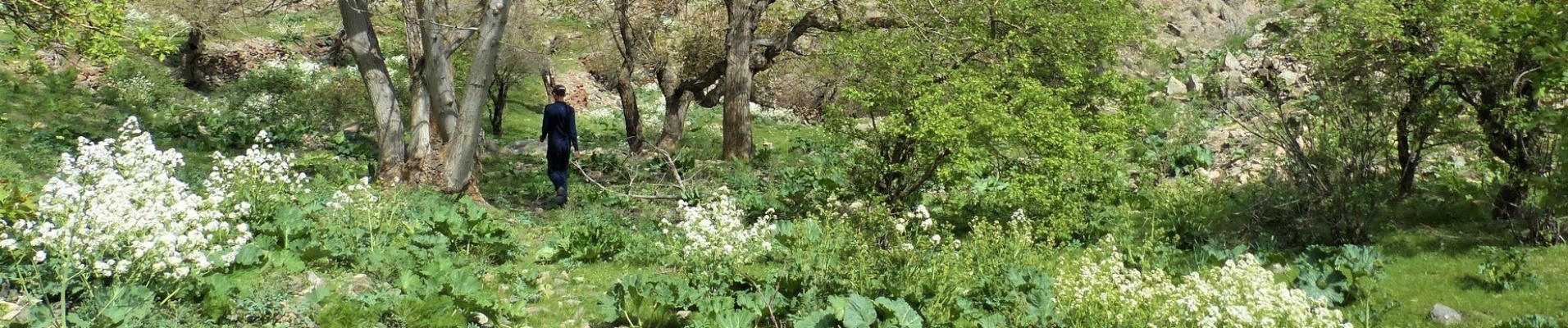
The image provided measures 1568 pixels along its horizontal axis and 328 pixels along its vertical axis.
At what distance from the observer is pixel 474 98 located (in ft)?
42.2

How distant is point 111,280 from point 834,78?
473 inches

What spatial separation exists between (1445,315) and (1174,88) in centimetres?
1743

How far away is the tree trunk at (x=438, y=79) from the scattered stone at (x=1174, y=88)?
57.2 ft

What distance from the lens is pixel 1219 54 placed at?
1129 inches

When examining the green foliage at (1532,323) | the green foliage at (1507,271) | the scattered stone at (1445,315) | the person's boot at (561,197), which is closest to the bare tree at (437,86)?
the person's boot at (561,197)

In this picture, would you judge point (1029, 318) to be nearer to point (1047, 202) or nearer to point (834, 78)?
point (1047, 202)

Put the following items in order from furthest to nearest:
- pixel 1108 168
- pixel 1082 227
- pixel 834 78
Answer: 1. pixel 834 78
2. pixel 1108 168
3. pixel 1082 227

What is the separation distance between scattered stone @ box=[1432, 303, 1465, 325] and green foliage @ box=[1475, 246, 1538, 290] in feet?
3.96

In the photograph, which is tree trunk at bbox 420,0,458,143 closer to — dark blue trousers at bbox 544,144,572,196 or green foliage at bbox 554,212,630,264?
dark blue trousers at bbox 544,144,572,196

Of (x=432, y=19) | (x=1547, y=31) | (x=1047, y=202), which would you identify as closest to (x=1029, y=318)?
(x=1547, y=31)

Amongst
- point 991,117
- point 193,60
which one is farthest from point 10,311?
point 193,60

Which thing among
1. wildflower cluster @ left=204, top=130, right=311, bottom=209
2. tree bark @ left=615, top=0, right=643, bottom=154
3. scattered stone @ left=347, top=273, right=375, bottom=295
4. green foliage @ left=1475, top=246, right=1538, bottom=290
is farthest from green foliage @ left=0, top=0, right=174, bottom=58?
green foliage @ left=1475, top=246, right=1538, bottom=290

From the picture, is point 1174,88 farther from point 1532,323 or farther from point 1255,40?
point 1532,323

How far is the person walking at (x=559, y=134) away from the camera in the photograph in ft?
43.9
